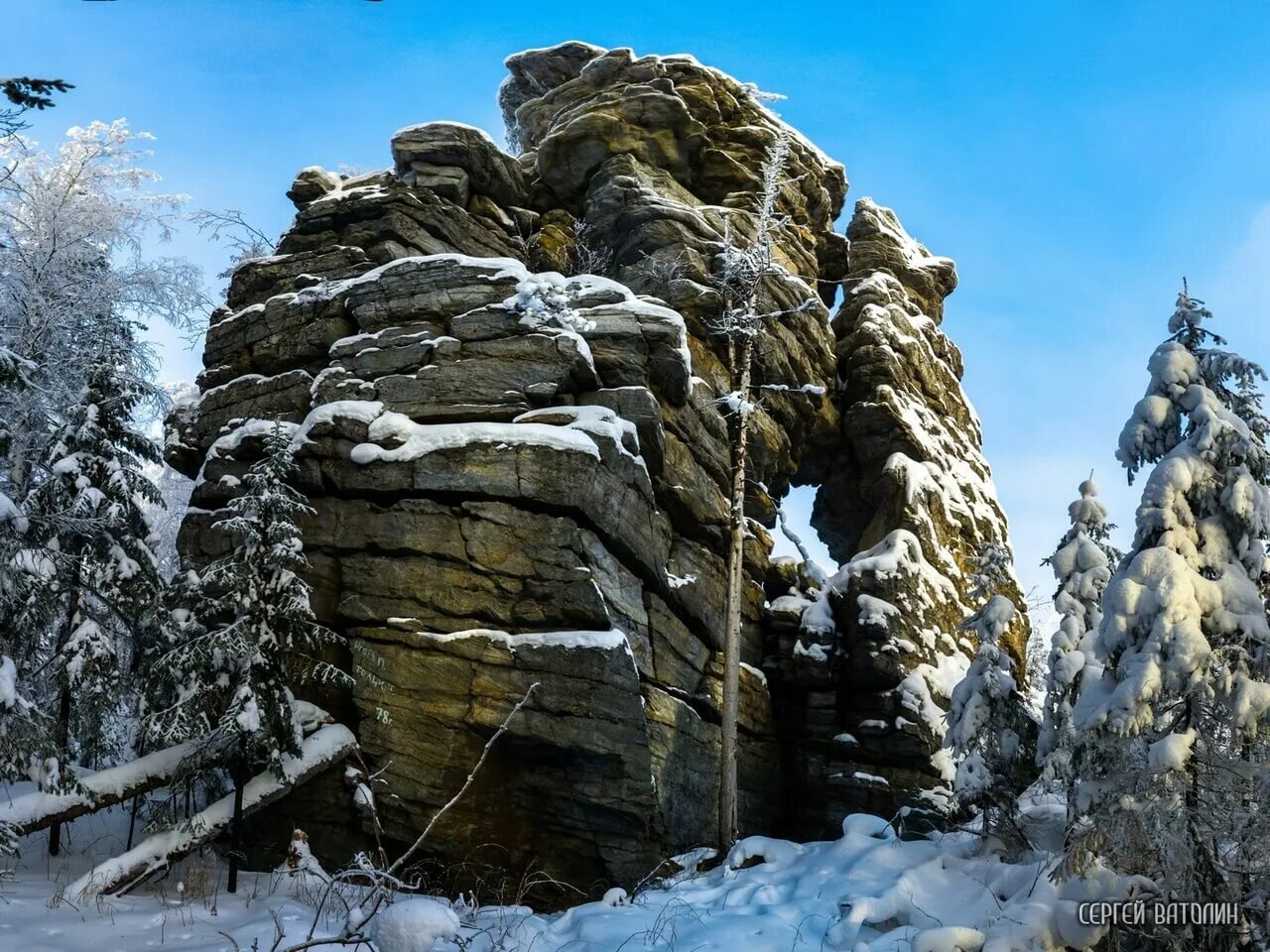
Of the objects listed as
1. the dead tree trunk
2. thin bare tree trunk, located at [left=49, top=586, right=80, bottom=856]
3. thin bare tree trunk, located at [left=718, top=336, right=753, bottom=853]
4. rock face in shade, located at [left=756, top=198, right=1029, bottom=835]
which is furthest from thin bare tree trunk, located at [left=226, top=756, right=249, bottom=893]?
rock face in shade, located at [left=756, top=198, right=1029, bottom=835]

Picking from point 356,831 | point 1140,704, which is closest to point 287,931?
point 356,831

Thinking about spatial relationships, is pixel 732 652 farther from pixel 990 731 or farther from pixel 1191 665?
pixel 1191 665

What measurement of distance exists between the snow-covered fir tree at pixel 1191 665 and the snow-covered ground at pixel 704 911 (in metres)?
1.02

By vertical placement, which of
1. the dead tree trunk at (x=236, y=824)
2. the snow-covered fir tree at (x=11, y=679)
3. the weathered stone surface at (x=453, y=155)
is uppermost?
the weathered stone surface at (x=453, y=155)

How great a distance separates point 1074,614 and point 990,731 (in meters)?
3.96

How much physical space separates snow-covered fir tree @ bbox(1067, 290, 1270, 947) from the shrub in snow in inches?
272

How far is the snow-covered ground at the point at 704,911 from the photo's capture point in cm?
862

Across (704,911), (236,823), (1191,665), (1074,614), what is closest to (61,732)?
(236,823)

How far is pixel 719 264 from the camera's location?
80.9 ft

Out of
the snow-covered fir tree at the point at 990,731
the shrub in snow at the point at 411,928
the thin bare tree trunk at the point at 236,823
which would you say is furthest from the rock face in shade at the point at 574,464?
the shrub in snow at the point at 411,928

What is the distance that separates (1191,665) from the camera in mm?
8484

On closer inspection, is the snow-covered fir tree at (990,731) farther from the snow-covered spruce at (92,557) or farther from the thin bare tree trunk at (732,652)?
the snow-covered spruce at (92,557)

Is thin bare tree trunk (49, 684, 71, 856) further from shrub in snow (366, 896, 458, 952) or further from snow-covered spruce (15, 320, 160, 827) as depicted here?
shrub in snow (366, 896, 458, 952)

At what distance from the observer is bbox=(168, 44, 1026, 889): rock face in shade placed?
46.4 ft
